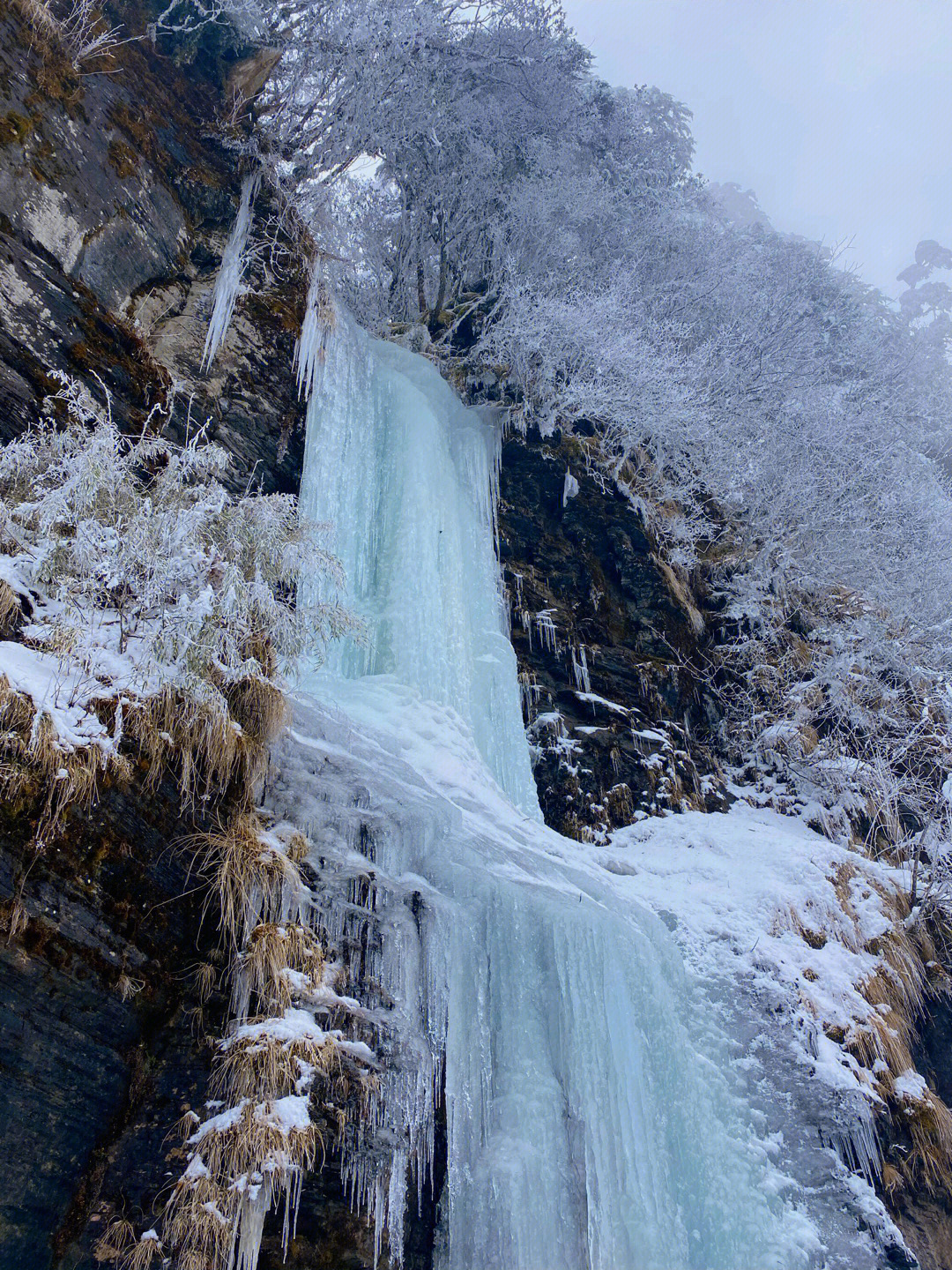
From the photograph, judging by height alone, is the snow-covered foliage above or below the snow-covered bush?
below

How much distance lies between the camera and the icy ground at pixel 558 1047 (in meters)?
4.28

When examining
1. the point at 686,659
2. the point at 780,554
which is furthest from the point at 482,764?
the point at 780,554

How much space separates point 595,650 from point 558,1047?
16.1 feet

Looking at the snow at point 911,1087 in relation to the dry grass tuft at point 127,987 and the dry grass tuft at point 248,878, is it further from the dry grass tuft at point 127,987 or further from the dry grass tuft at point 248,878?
the dry grass tuft at point 127,987

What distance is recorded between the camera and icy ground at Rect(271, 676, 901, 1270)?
169 inches

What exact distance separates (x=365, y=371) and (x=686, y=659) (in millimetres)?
4657

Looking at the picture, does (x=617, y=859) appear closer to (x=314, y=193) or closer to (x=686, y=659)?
(x=686, y=659)

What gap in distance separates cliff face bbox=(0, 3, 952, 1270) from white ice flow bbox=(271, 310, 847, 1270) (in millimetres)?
424

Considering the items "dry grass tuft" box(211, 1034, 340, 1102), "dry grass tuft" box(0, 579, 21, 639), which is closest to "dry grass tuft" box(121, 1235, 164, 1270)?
"dry grass tuft" box(211, 1034, 340, 1102)

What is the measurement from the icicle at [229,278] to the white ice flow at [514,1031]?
3081 mm

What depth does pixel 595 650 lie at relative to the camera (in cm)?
916

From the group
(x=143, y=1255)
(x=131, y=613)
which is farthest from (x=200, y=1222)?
(x=131, y=613)

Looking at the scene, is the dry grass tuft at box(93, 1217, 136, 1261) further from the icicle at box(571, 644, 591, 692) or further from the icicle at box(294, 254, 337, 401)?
the icicle at box(571, 644, 591, 692)

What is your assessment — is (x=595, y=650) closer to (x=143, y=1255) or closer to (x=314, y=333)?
(x=314, y=333)
